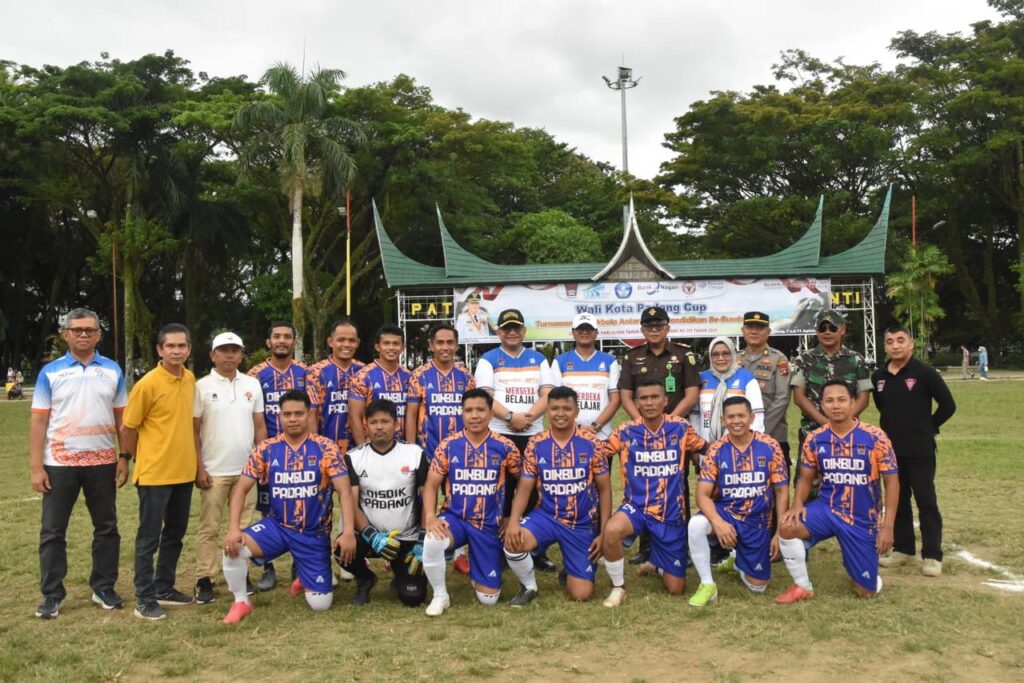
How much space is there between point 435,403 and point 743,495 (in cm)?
222

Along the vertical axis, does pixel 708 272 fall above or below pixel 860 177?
below

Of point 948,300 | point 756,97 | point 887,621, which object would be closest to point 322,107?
point 756,97

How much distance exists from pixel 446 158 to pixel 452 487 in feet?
92.8

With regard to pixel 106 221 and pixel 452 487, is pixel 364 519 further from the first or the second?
pixel 106 221

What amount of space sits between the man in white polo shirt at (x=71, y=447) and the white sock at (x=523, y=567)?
252 centimetres

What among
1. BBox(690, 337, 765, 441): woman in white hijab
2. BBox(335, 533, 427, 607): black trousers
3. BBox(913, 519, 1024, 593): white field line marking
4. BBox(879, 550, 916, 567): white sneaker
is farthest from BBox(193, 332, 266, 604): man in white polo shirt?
BBox(913, 519, 1024, 593): white field line marking

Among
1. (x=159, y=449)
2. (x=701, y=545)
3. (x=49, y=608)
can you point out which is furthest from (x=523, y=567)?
(x=49, y=608)

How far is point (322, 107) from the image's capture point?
28.4 m

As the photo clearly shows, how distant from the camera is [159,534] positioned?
17.3 feet

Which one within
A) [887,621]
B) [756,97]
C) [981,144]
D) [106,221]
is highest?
[756,97]

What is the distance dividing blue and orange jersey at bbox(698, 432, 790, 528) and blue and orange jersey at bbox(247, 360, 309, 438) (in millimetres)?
2934

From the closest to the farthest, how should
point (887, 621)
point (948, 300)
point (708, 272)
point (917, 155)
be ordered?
point (887, 621), point (708, 272), point (917, 155), point (948, 300)

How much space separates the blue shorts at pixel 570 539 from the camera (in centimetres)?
526

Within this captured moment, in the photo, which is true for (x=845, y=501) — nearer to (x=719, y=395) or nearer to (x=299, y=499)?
(x=719, y=395)
